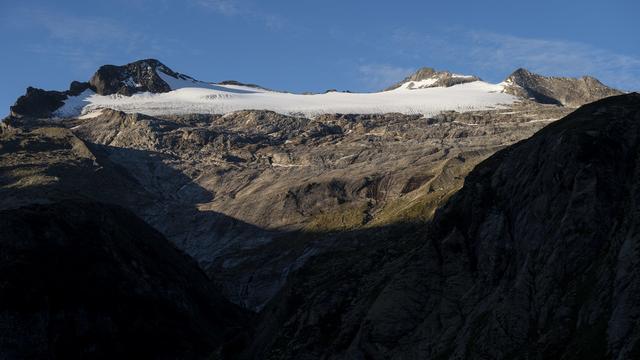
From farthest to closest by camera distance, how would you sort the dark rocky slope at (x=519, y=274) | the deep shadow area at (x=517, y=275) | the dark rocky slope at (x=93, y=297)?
the dark rocky slope at (x=93, y=297), the deep shadow area at (x=517, y=275), the dark rocky slope at (x=519, y=274)

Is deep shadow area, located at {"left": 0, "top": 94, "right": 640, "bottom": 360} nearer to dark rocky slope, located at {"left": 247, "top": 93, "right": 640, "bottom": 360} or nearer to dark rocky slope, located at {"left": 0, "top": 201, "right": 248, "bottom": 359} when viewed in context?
dark rocky slope, located at {"left": 247, "top": 93, "right": 640, "bottom": 360}

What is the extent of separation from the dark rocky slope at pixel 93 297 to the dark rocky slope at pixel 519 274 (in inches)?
1235

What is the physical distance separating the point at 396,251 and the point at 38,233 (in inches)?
2526

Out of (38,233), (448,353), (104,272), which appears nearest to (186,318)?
(104,272)

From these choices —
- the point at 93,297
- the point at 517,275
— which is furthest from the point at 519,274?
the point at 93,297

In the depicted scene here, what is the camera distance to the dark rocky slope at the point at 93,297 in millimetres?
116312

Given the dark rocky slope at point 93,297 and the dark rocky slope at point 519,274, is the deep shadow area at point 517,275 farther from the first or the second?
the dark rocky slope at point 93,297

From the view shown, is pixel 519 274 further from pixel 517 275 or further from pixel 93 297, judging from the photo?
pixel 93 297

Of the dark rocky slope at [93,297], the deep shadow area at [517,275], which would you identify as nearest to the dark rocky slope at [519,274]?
the deep shadow area at [517,275]

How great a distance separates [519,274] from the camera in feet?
201

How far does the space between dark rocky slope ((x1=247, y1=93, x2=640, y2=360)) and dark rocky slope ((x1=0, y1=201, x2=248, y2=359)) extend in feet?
103

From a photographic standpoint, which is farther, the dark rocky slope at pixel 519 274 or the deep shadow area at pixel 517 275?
the deep shadow area at pixel 517 275

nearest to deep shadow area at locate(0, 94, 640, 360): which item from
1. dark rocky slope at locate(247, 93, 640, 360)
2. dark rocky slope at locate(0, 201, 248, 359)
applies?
dark rocky slope at locate(247, 93, 640, 360)

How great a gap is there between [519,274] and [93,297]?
77.2 metres
